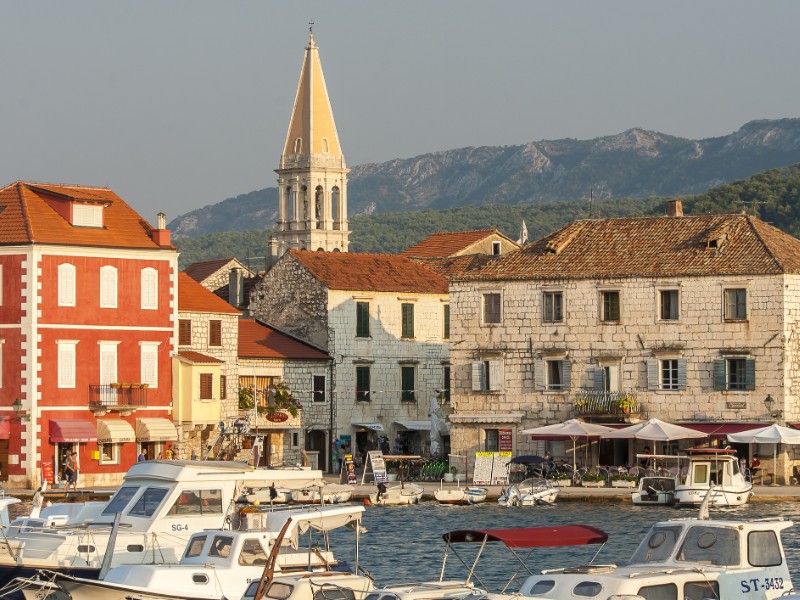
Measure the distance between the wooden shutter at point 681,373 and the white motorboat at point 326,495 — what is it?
13.2 metres

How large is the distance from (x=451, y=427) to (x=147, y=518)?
33.8m

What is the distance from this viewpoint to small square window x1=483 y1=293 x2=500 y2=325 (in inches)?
2864

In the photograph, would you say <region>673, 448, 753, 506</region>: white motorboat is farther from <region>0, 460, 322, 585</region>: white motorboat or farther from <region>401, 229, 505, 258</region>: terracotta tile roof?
<region>401, 229, 505, 258</region>: terracotta tile roof

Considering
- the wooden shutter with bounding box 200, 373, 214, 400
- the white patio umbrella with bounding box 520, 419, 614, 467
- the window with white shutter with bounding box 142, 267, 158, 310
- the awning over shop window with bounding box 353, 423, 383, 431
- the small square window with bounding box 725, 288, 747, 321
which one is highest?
the window with white shutter with bounding box 142, 267, 158, 310

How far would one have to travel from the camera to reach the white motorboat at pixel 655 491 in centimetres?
6172

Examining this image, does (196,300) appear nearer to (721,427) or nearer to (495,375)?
(495,375)

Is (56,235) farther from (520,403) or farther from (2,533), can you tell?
(2,533)

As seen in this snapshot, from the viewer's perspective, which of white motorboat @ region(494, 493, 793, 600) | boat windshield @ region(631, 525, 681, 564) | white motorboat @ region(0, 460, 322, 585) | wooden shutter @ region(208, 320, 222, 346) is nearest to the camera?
white motorboat @ region(494, 493, 793, 600)

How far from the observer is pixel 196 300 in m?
77.7

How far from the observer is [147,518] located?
40.3 m

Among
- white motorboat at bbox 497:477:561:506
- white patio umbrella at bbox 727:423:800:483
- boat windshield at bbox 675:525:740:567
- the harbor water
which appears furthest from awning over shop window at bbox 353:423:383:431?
boat windshield at bbox 675:525:740:567

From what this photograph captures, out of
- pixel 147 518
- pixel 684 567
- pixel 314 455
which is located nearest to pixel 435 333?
pixel 314 455

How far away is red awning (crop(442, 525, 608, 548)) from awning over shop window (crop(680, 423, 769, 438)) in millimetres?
33224

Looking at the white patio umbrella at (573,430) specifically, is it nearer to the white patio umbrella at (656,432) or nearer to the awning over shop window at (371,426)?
the white patio umbrella at (656,432)
